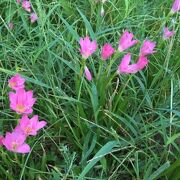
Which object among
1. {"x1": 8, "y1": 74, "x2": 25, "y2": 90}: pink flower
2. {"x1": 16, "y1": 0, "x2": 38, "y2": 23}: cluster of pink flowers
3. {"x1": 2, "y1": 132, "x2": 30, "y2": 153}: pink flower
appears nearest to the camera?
{"x1": 2, "y1": 132, "x2": 30, "y2": 153}: pink flower

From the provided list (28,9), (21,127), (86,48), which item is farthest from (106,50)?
(28,9)

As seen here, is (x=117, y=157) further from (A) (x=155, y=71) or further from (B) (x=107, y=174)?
(A) (x=155, y=71)

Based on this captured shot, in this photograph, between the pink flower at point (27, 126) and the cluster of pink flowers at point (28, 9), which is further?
the cluster of pink flowers at point (28, 9)

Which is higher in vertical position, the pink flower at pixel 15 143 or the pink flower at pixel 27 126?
the pink flower at pixel 27 126

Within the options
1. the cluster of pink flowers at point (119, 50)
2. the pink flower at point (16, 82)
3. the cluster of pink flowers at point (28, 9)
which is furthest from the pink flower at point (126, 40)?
the cluster of pink flowers at point (28, 9)

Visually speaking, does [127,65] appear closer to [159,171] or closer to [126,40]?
[126,40]

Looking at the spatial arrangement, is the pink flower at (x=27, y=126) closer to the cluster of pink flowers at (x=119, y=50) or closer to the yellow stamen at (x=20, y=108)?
the yellow stamen at (x=20, y=108)

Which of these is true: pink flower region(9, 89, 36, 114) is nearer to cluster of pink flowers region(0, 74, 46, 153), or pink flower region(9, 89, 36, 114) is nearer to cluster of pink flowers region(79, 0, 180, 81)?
cluster of pink flowers region(0, 74, 46, 153)

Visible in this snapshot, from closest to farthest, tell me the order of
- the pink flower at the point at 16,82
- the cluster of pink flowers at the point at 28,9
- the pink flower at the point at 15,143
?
the pink flower at the point at 15,143, the pink flower at the point at 16,82, the cluster of pink flowers at the point at 28,9

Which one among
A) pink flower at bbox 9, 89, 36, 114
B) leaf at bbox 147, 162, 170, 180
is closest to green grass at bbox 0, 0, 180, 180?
leaf at bbox 147, 162, 170, 180
